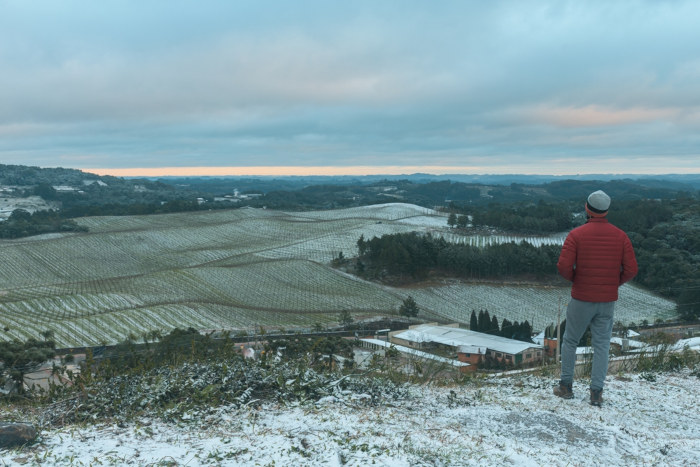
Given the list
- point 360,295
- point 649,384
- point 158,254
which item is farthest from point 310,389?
point 158,254

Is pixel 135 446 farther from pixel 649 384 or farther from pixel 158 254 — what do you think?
pixel 158 254

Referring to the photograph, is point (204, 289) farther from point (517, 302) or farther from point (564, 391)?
point (564, 391)

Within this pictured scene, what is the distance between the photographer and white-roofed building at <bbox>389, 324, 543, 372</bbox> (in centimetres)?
2433

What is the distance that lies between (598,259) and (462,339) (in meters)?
23.8

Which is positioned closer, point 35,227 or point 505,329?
point 505,329

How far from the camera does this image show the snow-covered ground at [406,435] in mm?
4375

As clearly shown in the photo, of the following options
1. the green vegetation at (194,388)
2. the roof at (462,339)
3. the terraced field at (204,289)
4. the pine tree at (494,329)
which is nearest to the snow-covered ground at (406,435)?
the green vegetation at (194,388)

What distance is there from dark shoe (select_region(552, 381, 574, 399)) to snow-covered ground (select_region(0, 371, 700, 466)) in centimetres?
11

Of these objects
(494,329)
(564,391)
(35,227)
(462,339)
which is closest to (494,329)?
(494,329)

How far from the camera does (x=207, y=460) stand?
430 centimetres

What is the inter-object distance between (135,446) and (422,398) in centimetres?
334

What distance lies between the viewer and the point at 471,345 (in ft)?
86.9

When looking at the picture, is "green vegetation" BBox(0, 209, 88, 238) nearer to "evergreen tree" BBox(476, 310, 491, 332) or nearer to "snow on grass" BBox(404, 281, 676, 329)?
"snow on grass" BBox(404, 281, 676, 329)

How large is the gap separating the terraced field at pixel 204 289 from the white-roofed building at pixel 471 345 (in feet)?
27.2
